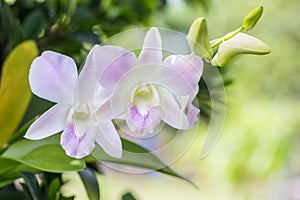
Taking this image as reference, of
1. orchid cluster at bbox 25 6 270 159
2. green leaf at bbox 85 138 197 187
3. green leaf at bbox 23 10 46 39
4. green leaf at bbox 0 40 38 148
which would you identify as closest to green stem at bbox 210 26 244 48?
orchid cluster at bbox 25 6 270 159

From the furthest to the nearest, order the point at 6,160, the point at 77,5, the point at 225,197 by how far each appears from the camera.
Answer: the point at 225,197
the point at 77,5
the point at 6,160

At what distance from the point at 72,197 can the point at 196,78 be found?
0.16 metres

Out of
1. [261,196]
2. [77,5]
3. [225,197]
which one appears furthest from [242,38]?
[225,197]

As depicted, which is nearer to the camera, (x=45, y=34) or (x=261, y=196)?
(x=45, y=34)

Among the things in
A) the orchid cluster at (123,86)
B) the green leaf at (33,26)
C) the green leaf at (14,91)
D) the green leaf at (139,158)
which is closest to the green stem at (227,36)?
the orchid cluster at (123,86)

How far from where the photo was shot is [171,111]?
0.28 m

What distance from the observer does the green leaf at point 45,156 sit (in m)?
0.36

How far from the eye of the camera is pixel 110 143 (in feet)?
0.94

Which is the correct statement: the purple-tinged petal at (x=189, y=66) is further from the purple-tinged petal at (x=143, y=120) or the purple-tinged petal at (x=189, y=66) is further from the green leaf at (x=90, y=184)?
the green leaf at (x=90, y=184)

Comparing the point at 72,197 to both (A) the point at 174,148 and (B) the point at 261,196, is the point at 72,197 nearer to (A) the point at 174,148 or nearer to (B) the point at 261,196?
(A) the point at 174,148

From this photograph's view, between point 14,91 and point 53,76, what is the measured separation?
20 cm

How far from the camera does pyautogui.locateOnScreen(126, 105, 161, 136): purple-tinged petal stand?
10.7 inches

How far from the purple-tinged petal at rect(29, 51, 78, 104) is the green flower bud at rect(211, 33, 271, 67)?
0.08 m

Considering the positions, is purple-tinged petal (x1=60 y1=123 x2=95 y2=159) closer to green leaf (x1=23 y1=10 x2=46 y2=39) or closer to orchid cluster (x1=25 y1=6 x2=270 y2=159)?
orchid cluster (x1=25 y1=6 x2=270 y2=159)
